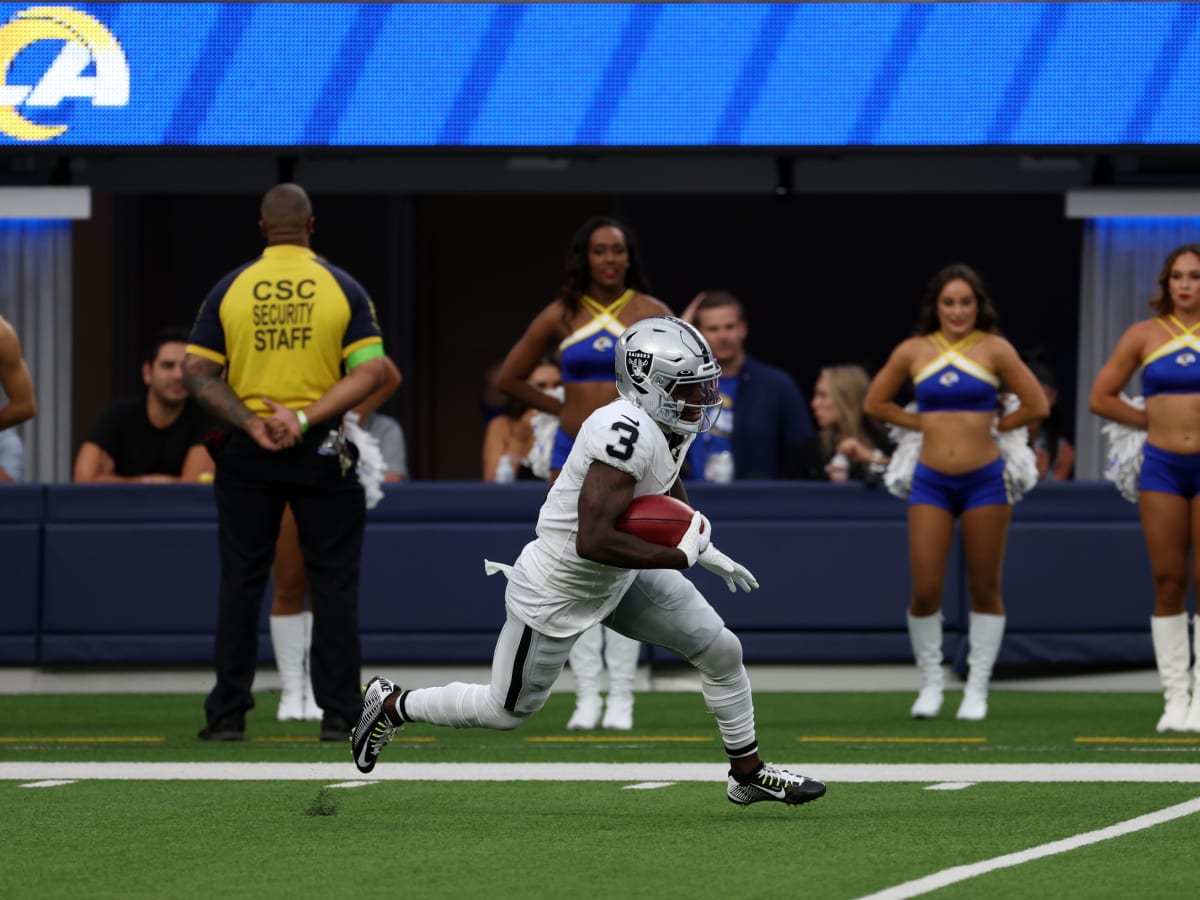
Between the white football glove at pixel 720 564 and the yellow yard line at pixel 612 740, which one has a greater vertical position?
the white football glove at pixel 720 564

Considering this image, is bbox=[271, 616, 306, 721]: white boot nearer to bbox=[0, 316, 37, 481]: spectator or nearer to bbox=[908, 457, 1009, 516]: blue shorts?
bbox=[0, 316, 37, 481]: spectator

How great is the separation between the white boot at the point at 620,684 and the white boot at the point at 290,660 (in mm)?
1389

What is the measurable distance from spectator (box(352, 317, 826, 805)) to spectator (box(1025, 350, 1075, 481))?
19.6ft

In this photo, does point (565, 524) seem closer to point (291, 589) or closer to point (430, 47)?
point (291, 589)

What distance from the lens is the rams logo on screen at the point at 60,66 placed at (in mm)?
13164

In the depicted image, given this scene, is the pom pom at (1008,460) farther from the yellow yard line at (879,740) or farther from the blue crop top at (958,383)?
the yellow yard line at (879,740)

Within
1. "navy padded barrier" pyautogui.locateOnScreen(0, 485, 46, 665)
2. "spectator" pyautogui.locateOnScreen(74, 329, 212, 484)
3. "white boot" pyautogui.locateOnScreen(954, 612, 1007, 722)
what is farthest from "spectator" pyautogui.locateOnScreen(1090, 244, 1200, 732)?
"navy padded barrier" pyautogui.locateOnScreen(0, 485, 46, 665)

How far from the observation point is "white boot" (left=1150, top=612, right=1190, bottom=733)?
9.75 meters

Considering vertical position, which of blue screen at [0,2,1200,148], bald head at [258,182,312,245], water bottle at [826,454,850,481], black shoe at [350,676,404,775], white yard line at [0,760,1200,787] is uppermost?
blue screen at [0,2,1200,148]

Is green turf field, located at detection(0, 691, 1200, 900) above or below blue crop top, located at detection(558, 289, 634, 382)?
below

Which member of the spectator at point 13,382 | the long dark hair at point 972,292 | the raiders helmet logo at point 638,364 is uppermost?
the long dark hair at point 972,292

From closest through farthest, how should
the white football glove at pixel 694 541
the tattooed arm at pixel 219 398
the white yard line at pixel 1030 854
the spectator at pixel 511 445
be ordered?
the white yard line at pixel 1030 854
the white football glove at pixel 694 541
the tattooed arm at pixel 219 398
the spectator at pixel 511 445

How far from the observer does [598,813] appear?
695 cm

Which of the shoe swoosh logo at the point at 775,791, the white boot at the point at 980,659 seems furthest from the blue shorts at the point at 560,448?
the shoe swoosh logo at the point at 775,791
